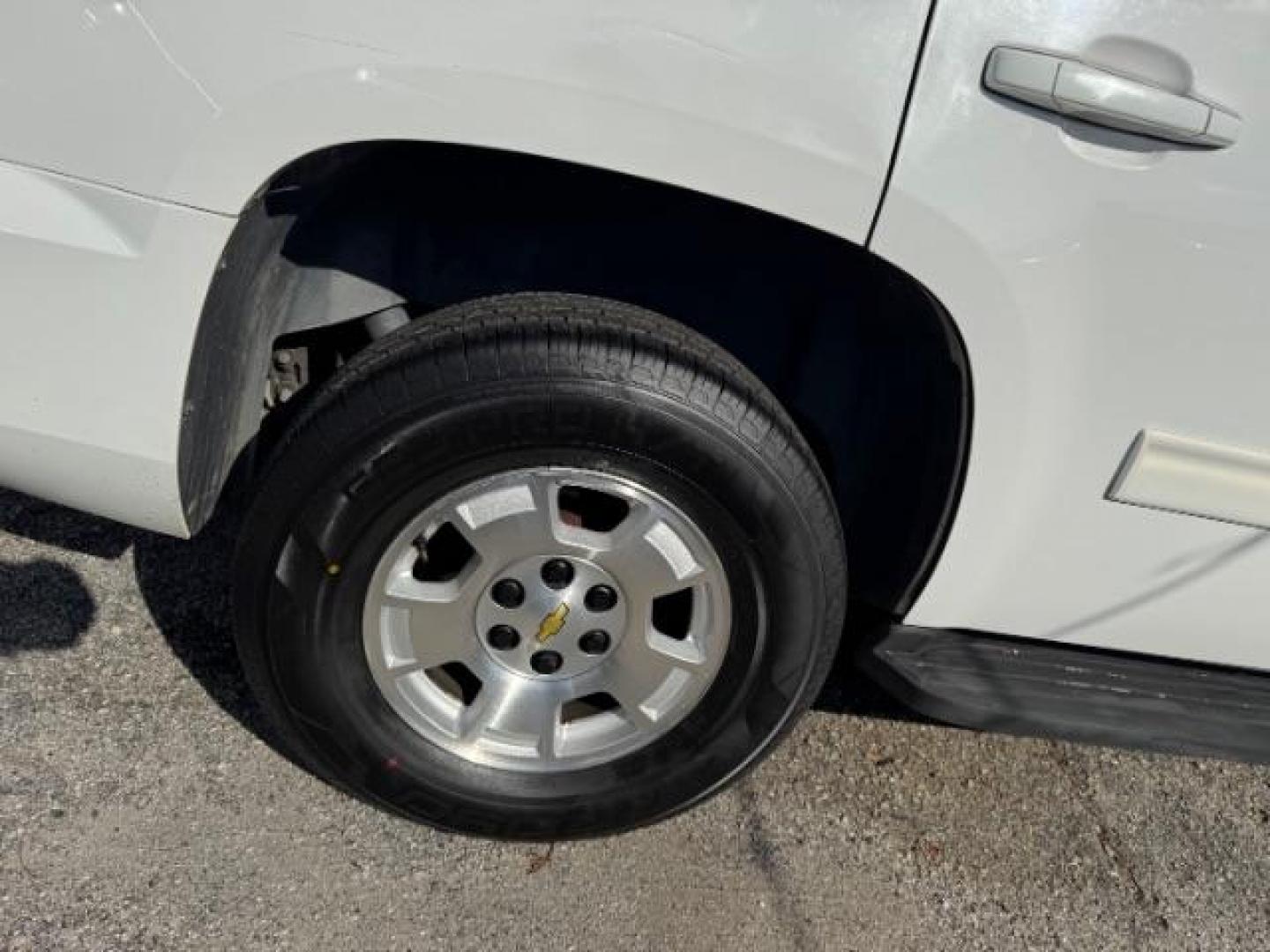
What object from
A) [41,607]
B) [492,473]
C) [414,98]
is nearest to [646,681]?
[492,473]

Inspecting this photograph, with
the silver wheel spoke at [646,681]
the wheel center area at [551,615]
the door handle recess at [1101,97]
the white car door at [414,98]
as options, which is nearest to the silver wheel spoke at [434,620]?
the wheel center area at [551,615]

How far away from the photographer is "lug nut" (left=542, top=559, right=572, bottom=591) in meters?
2.21

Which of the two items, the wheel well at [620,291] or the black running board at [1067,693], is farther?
the black running board at [1067,693]

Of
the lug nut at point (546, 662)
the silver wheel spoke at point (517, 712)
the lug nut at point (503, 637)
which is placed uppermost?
the lug nut at point (503, 637)

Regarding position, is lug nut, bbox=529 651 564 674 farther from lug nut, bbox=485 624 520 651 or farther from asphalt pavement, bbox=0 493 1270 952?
asphalt pavement, bbox=0 493 1270 952

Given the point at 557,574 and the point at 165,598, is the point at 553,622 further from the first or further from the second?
the point at 165,598

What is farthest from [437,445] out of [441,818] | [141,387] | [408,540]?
[441,818]

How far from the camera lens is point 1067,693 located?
2.37 metres

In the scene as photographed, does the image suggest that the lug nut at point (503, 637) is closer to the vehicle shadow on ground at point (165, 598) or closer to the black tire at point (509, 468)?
the black tire at point (509, 468)

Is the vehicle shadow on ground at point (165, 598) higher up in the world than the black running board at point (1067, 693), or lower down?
lower down

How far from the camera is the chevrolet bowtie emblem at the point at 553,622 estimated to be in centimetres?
225

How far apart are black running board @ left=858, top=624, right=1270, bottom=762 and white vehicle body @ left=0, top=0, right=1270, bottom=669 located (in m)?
0.46

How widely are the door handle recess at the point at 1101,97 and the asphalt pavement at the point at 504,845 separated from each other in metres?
1.45

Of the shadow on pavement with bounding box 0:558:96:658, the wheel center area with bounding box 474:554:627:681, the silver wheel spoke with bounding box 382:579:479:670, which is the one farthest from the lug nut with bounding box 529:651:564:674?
the shadow on pavement with bounding box 0:558:96:658
